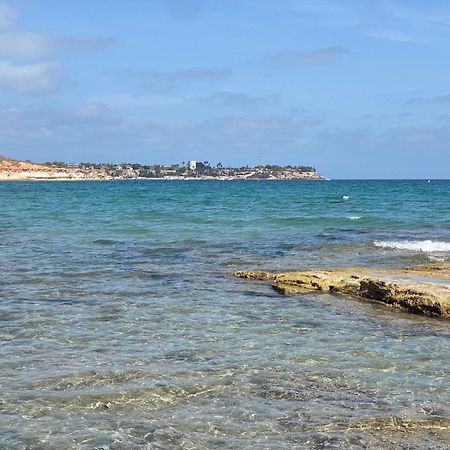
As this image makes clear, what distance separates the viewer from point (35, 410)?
800 centimetres

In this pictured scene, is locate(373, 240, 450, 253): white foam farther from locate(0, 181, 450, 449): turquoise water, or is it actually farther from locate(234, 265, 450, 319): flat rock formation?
locate(234, 265, 450, 319): flat rock formation

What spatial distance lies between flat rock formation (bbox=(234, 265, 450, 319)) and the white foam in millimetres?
6084

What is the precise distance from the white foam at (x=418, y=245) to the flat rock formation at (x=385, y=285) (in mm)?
6084

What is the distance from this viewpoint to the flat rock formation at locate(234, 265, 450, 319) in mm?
13648

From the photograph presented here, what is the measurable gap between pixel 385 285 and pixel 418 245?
39.6 feet

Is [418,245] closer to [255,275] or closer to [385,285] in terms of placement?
[255,275]

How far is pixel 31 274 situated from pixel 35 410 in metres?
10.9

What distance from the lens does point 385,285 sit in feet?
48.8

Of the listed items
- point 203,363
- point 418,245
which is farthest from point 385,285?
point 418,245

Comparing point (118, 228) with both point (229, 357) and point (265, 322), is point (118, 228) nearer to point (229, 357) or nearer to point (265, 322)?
point (265, 322)

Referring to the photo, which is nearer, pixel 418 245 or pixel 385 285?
pixel 385 285

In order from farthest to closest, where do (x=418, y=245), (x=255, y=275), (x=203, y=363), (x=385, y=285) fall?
(x=418, y=245) < (x=255, y=275) < (x=385, y=285) < (x=203, y=363)

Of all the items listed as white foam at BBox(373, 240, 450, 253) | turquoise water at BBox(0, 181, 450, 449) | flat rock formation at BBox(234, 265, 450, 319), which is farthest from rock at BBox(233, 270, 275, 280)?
white foam at BBox(373, 240, 450, 253)

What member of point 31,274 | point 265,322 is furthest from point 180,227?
point 265,322
